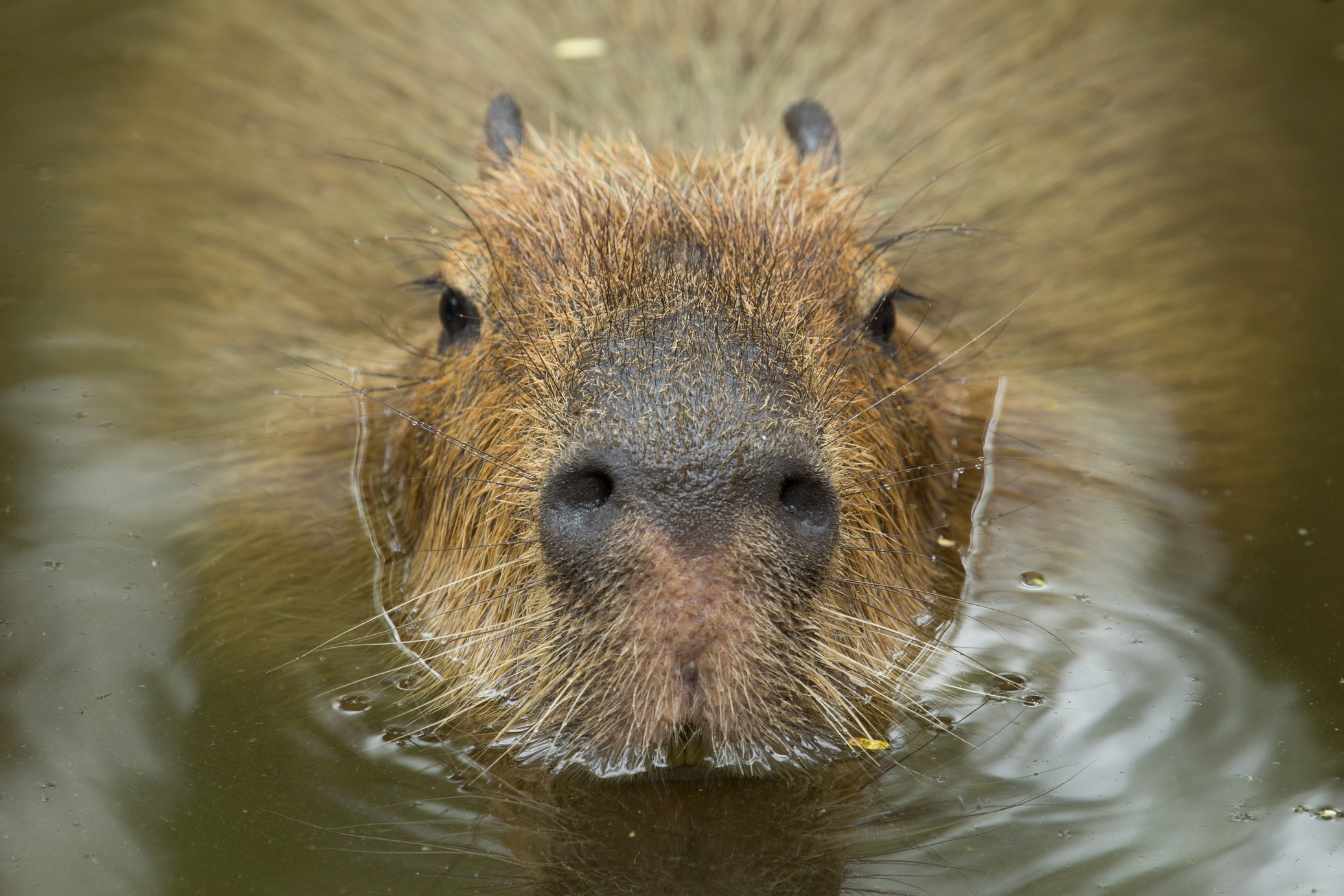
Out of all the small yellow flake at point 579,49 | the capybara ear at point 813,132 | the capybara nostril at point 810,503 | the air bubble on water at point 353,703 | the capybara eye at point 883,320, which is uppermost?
the small yellow flake at point 579,49

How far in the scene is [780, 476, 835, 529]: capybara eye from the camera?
9.04ft

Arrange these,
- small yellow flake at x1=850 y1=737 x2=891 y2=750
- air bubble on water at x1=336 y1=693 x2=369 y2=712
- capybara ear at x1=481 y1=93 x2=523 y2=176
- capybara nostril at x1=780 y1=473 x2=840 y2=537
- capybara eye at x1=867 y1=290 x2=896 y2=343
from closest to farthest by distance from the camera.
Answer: capybara nostril at x1=780 y1=473 x2=840 y2=537 < small yellow flake at x1=850 y1=737 x2=891 y2=750 < air bubble on water at x1=336 y1=693 x2=369 y2=712 < capybara eye at x1=867 y1=290 x2=896 y2=343 < capybara ear at x1=481 y1=93 x2=523 y2=176

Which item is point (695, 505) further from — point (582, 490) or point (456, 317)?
point (456, 317)

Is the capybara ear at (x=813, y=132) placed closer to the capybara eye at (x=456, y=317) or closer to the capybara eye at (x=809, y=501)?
the capybara eye at (x=456, y=317)

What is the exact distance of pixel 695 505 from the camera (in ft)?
8.61

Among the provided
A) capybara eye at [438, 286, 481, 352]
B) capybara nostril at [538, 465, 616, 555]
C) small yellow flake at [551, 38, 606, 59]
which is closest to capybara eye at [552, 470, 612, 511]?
capybara nostril at [538, 465, 616, 555]

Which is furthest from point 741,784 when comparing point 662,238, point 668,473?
point 662,238

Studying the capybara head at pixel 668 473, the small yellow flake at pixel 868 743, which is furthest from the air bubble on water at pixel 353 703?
the small yellow flake at pixel 868 743

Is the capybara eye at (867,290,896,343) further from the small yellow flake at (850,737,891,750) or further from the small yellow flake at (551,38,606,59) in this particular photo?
the small yellow flake at (551,38,606,59)

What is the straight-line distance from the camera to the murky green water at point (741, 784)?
8.89 ft

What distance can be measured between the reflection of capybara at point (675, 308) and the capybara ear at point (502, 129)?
23mm

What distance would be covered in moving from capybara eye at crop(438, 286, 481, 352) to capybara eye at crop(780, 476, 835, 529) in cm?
123

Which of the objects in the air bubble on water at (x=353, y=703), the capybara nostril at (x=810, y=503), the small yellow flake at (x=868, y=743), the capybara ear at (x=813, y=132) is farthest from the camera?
the capybara ear at (x=813, y=132)

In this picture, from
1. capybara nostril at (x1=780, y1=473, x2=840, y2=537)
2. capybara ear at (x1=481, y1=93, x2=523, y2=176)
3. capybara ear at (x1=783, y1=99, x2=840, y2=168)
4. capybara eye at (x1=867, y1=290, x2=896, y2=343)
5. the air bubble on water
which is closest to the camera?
→ capybara nostril at (x1=780, y1=473, x2=840, y2=537)
